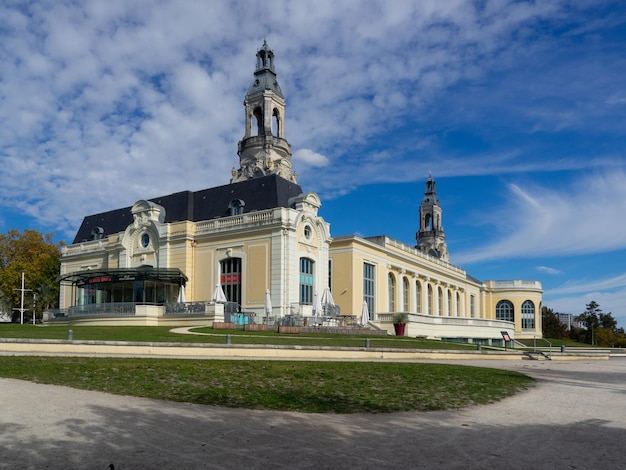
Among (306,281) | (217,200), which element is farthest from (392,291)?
(217,200)

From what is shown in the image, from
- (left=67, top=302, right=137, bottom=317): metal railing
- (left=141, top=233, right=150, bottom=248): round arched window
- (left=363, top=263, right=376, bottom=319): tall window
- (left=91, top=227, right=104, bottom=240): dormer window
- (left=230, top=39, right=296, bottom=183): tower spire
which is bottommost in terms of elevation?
(left=67, top=302, right=137, bottom=317): metal railing

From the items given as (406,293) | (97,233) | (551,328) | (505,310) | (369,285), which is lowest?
(551,328)

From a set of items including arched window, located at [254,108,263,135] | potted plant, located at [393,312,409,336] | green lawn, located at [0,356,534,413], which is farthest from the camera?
arched window, located at [254,108,263,135]

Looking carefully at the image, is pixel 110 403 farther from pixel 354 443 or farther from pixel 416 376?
pixel 416 376

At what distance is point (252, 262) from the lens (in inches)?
1688

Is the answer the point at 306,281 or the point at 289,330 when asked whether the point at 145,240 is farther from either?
the point at 289,330

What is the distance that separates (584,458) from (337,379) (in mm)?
7634

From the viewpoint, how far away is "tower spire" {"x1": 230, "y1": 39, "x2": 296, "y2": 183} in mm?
60594

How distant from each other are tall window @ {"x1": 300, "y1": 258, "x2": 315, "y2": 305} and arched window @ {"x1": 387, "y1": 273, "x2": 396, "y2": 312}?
13.5 m

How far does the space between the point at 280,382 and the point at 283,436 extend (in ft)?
17.3

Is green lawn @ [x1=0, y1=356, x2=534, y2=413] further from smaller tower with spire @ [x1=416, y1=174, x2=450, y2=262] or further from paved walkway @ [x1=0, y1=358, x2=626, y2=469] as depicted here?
smaller tower with spire @ [x1=416, y1=174, x2=450, y2=262]

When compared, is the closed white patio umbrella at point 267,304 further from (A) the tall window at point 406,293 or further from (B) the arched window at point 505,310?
(B) the arched window at point 505,310

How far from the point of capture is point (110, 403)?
412 inches

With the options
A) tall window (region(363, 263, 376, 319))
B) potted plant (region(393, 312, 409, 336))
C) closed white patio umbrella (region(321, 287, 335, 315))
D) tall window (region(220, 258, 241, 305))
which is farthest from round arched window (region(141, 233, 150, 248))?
potted plant (region(393, 312, 409, 336))
